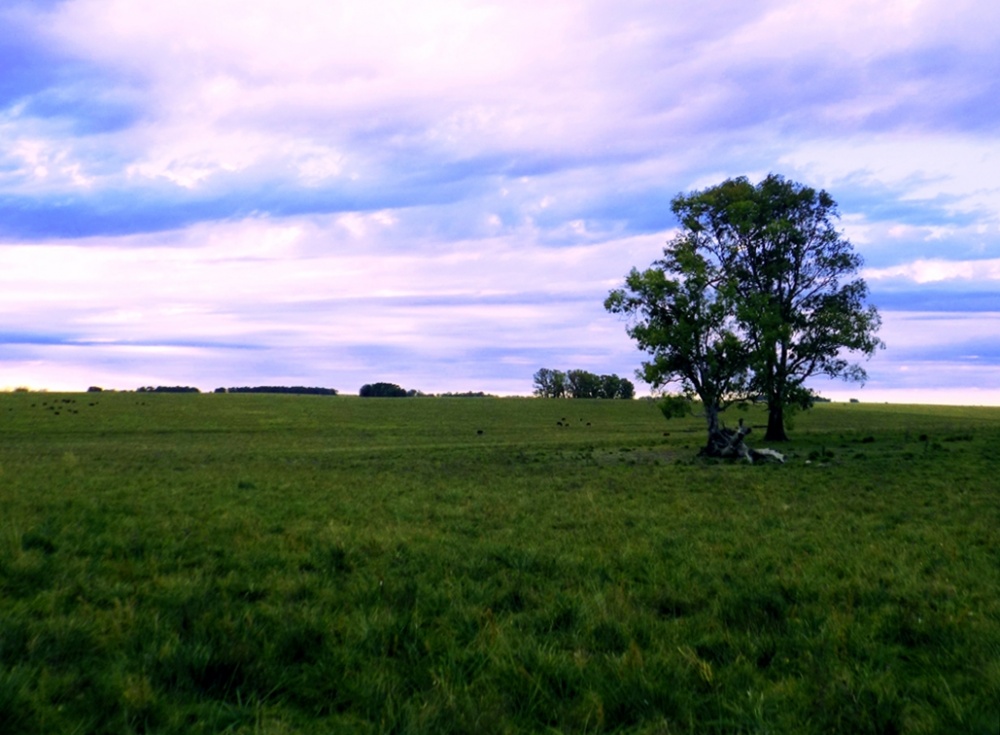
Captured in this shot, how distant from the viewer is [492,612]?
7859 mm

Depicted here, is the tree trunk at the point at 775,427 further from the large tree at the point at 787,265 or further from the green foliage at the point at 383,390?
the green foliage at the point at 383,390

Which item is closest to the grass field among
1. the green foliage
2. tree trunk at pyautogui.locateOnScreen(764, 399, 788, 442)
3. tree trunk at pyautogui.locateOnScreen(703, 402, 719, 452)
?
tree trunk at pyautogui.locateOnScreen(703, 402, 719, 452)

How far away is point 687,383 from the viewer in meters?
41.9

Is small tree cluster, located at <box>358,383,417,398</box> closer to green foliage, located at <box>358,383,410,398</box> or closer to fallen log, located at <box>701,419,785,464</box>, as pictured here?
green foliage, located at <box>358,383,410,398</box>

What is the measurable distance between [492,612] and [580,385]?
493 ft

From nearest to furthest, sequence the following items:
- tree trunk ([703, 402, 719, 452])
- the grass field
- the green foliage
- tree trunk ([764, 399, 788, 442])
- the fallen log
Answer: the grass field, the fallen log, tree trunk ([703, 402, 719, 452]), tree trunk ([764, 399, 788, 442]), the green foliage

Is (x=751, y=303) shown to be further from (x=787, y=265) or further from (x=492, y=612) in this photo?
(x=492, y=612)

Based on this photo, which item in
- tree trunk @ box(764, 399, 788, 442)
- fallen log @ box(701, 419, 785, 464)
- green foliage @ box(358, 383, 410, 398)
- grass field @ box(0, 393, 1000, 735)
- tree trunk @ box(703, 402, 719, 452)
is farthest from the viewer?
green foliage @ box(358, 383, 410, 398)

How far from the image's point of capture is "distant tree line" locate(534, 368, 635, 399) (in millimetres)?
149250

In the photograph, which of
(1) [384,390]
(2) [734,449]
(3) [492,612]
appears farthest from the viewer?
(1) [384,390]

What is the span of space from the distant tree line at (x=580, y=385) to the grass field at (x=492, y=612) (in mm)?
130601

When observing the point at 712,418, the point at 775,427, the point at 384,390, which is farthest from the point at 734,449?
the point at 384,390

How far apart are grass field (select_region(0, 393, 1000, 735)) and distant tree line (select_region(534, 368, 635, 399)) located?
131 m

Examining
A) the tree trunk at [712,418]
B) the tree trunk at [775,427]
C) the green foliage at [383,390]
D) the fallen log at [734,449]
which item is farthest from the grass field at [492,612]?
the green foliage at [383,390]
